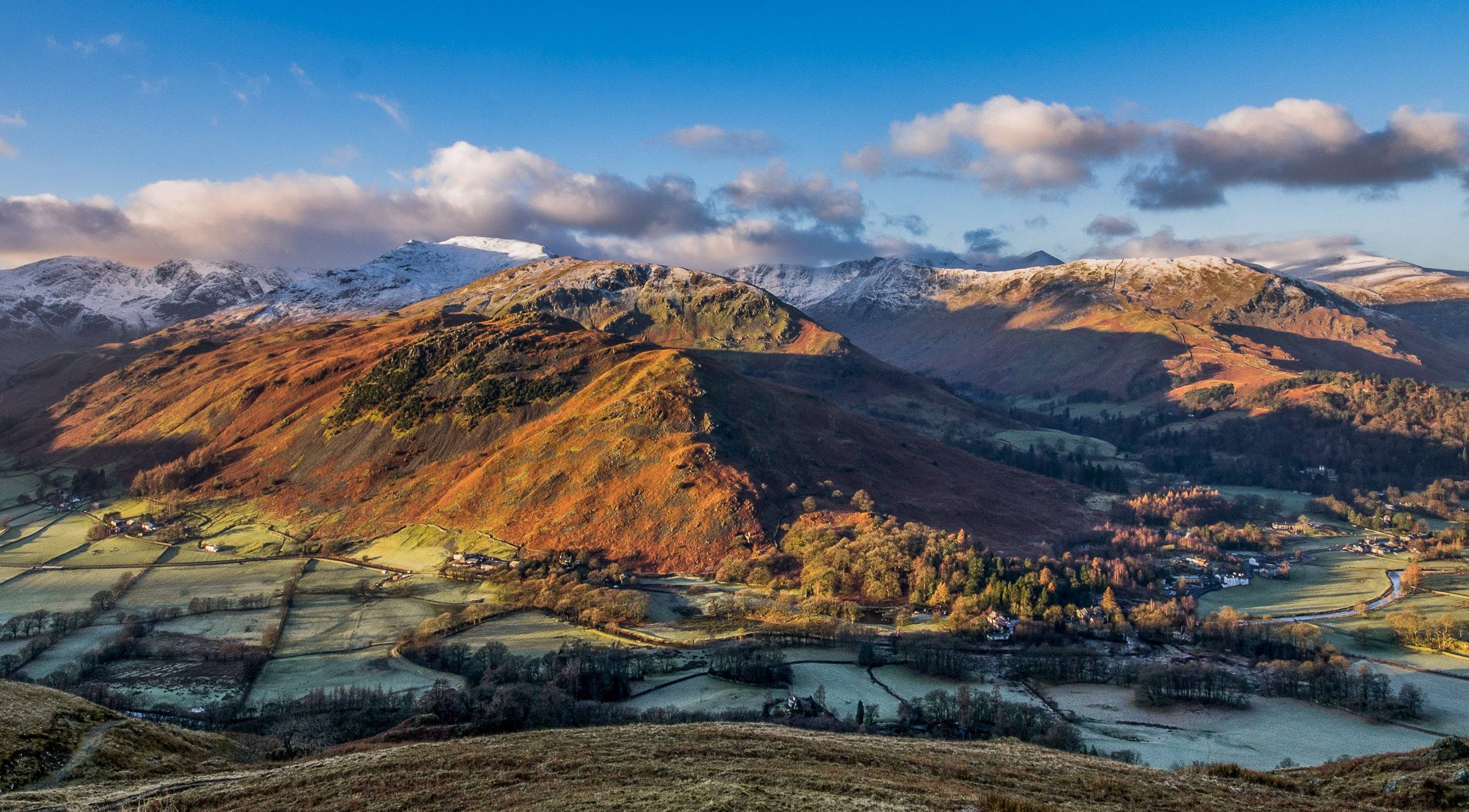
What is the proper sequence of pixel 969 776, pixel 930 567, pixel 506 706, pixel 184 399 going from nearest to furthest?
pixel 969 776, pixel 506 706, pixel 930 567, pixel 184 399

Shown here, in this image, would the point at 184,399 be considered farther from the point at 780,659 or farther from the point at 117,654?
the point at 780,659

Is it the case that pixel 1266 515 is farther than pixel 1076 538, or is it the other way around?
pixel 1266 515

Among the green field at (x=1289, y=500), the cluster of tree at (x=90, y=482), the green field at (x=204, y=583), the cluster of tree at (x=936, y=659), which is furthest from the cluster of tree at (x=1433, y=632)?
the cluster of tree at (x=90, y=482)

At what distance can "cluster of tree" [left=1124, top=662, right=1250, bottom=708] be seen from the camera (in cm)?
7325

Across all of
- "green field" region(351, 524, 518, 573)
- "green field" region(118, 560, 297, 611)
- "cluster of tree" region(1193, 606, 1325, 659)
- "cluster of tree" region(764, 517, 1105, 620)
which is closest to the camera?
"cluster of tree" region(1193, 606, 1325, 659)

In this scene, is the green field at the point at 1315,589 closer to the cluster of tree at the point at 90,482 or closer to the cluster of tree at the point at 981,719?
the cluster of tree at the point at 981,719

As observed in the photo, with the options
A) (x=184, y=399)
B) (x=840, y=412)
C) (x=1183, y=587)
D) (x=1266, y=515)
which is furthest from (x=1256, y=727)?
(x=184, y=399)

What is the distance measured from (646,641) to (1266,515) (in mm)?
151993

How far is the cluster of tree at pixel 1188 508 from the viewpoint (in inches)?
6201

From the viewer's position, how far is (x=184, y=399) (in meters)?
189

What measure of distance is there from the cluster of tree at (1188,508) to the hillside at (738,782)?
125049 millimetres

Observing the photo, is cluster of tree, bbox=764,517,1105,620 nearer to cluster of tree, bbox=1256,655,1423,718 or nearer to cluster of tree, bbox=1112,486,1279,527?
cluster of tree, bbox=1256,655,1423,718

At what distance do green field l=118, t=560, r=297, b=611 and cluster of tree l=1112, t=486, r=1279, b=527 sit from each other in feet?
486

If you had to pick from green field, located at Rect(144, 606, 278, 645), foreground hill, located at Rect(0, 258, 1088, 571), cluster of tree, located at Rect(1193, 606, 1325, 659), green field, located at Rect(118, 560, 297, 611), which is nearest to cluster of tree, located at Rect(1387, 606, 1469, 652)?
cluster of tree, located at Rect(1193, 606, 1325, 659)
